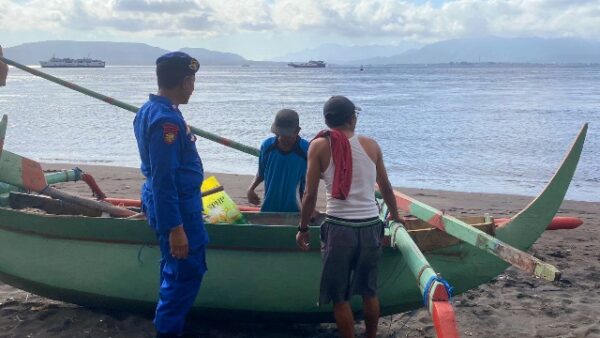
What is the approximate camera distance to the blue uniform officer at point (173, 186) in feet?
11.1

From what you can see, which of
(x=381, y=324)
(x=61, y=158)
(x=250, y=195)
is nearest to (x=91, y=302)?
(x=250, y=195)

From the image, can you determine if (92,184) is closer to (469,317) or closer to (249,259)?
(249,259)

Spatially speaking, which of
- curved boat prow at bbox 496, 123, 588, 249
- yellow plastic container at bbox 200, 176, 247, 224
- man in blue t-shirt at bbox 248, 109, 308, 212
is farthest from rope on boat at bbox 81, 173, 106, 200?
curved boat prow at bbox 496, 123, 588, 249

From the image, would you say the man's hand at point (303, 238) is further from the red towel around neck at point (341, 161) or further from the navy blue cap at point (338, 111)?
the navy blue cap at point (338, 111)

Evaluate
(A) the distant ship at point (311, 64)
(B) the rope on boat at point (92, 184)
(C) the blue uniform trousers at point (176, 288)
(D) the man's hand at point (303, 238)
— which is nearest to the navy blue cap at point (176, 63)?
(C) the blue uniform trousers at point (176, 288)

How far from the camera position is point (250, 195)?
5.52m

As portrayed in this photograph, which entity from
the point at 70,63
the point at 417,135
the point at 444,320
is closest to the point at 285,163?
the point at 444,320

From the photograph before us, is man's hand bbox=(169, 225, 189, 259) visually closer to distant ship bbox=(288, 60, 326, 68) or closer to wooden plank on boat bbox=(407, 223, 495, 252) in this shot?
wooden plank on boat bbox=(407, 223, 495, 252)

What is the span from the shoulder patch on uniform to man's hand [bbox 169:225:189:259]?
0.46m

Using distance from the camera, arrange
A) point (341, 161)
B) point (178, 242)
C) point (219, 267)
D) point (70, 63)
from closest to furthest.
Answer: point (178, 242)
point (341, 161)
point (219, 267)
point (70, 63)

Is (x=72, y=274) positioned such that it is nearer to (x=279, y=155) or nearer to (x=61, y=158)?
(x=279, y=155)

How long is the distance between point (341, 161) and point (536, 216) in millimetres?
1677

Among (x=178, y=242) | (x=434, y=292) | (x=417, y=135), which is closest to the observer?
(x=434, y=292)

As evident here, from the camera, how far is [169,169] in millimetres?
3383
